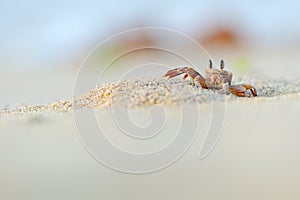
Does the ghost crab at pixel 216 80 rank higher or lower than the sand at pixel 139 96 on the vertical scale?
higher

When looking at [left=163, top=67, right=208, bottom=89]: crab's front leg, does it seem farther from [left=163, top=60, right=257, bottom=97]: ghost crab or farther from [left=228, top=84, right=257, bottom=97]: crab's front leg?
[left=228, top=84, right=257, bottom=97]: crab's front leg

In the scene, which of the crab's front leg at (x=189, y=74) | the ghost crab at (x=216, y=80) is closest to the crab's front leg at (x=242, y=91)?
the ghost crab at (x=216, y=80)

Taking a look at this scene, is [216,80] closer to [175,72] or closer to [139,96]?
[175,72]

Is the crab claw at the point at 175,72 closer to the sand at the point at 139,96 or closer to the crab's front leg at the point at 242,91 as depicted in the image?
the sand at the point at 139,96

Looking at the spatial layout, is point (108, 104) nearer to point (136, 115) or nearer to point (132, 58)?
point (136, 115)

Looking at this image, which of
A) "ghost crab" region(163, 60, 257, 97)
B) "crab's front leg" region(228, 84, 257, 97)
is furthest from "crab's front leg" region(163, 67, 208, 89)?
"crab's front leg" region(228, 84, 257, 97)

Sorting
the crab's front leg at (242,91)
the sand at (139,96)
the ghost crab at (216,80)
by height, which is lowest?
the sand at (139,96)

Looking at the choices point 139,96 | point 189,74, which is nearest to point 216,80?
point 189,74

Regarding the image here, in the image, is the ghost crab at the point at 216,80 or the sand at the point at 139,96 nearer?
the sand at the point at 139,96
